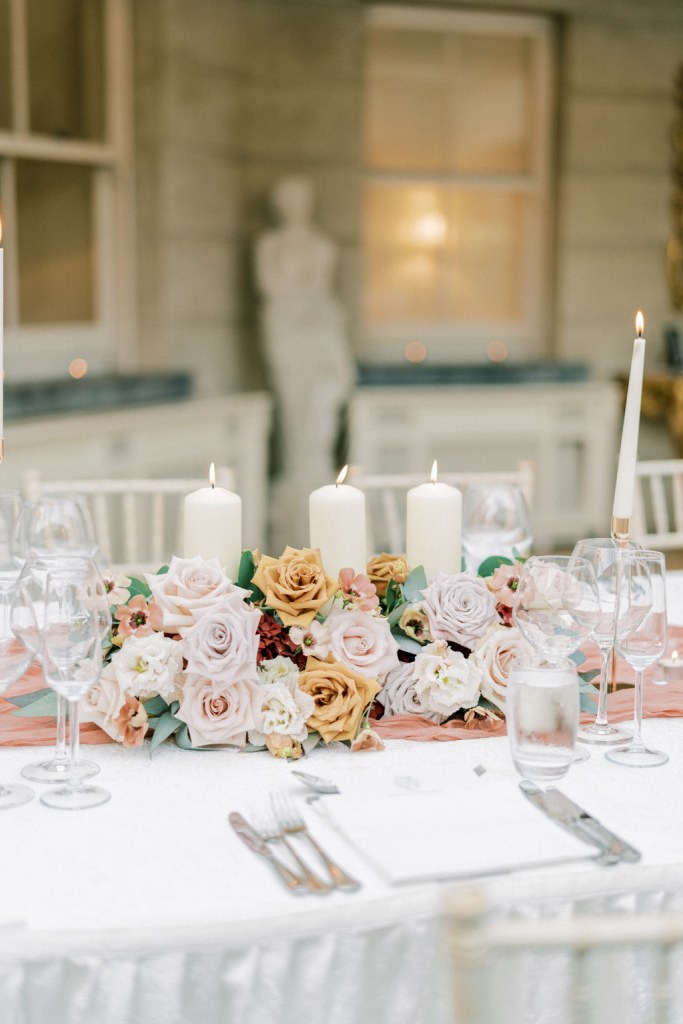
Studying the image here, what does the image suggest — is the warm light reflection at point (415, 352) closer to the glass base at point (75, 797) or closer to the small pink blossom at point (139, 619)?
the small pink blossom at point (139, 619)

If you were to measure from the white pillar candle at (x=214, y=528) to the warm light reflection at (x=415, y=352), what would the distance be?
13.3ft

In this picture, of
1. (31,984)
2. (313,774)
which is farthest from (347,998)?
(313,774)

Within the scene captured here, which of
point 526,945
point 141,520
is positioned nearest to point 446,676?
point 526,945

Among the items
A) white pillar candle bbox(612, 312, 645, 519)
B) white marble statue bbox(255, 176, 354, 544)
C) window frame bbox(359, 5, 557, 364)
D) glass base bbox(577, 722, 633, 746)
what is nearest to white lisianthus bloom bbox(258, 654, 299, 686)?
glass base bbox(577, 722, 633, 746)

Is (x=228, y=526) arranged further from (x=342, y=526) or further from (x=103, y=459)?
(x=103, y=459)

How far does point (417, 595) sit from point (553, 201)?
440cm

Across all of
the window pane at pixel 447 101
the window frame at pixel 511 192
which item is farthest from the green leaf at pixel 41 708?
the window pane at pixel 447 101

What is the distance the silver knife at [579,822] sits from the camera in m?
1.06

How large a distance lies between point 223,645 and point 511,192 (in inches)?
180

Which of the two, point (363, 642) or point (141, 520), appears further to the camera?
point (141, 520)

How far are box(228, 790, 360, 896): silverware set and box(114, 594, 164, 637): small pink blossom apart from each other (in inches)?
9.6

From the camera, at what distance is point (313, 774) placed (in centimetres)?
127

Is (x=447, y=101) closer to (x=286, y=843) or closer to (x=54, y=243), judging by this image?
(x=54, y=243)

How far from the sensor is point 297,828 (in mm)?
1097
